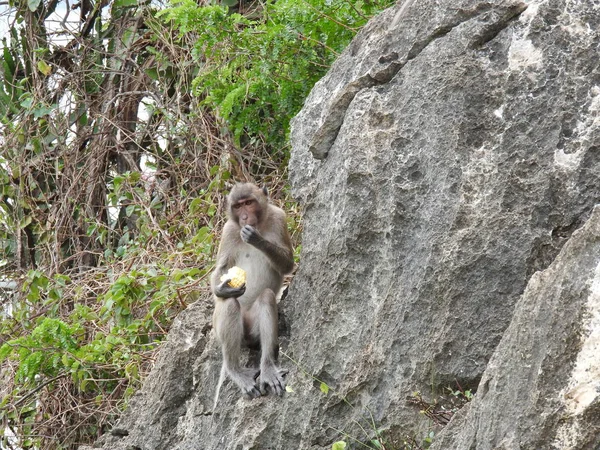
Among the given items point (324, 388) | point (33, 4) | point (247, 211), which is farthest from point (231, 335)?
point (33, 4)

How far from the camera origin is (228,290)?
21.7 ft

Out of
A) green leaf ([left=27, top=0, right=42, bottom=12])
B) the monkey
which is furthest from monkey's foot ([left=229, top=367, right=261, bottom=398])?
green leaf ([left=27, top=0, right=42, bottom=12])

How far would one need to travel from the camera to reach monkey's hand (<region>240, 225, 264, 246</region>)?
670 centimetres

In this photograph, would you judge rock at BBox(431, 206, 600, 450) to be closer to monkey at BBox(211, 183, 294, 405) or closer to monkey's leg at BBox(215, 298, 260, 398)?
Result: monkey at BBox(211, 183, 294, 405)

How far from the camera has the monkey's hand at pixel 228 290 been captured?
6.61 metres

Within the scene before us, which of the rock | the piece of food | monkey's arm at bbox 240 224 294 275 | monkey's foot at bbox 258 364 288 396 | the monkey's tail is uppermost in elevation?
the rock

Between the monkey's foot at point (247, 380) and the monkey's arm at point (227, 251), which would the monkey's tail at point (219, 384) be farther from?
the monkey's arm at point (227, 251)

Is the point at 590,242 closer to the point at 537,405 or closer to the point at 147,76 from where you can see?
Answer: the point at 537,405

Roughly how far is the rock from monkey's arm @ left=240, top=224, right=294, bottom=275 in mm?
2850

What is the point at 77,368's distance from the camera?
899 cm

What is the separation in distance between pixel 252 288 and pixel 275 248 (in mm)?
435

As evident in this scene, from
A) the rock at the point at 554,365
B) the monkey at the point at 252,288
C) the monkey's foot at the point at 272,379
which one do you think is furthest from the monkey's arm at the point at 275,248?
the rock at the point at 554,365

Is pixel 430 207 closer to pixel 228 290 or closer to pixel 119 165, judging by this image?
pixel 228 290

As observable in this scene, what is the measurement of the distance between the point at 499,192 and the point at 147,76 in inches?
287
